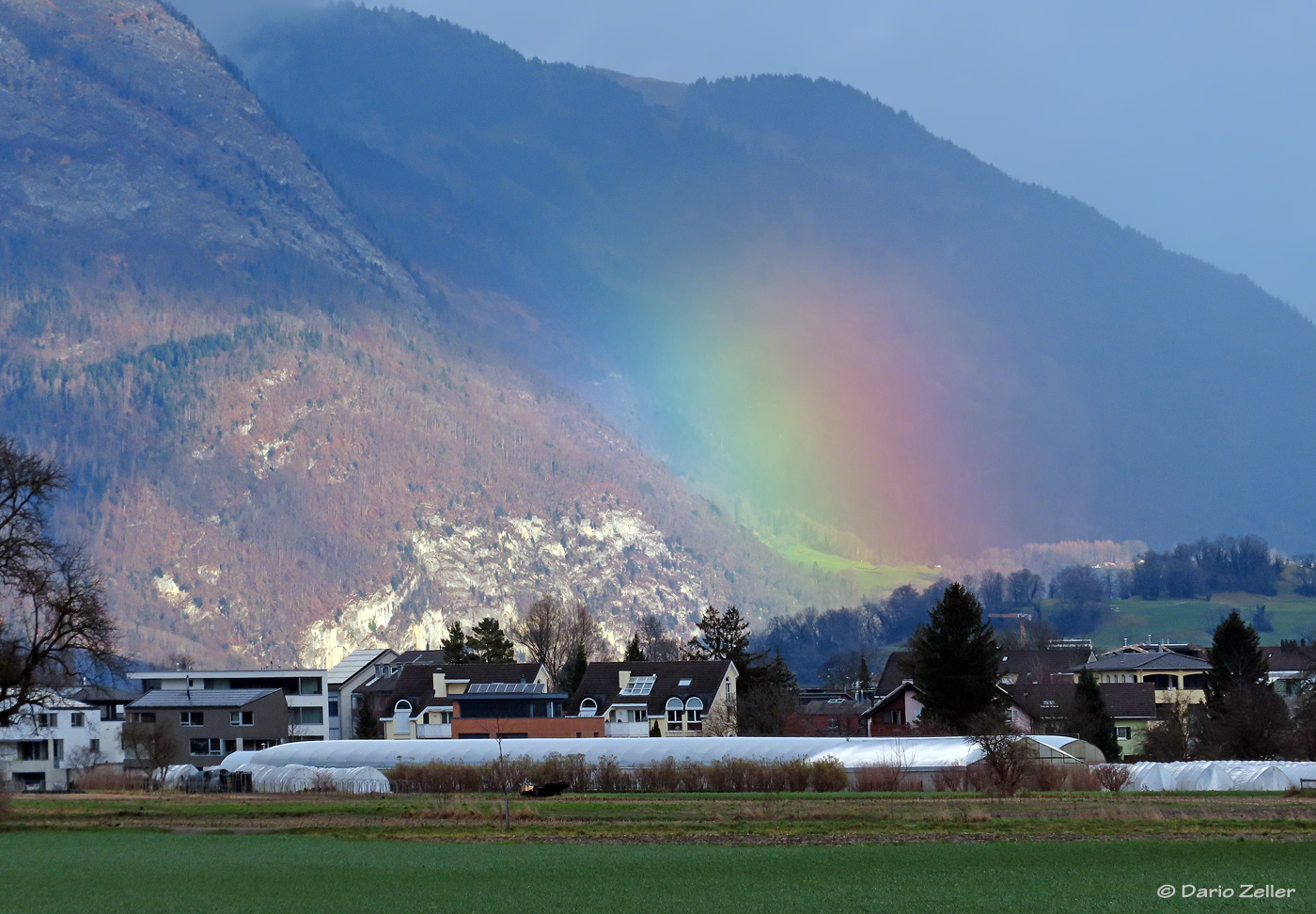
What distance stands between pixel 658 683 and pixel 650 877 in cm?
8000

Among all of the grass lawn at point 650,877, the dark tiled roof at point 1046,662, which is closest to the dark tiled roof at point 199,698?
the dark tiled roof at point 1046,662

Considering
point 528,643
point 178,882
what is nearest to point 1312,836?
point 178,882

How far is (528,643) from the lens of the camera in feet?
602

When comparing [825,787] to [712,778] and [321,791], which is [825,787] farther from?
[321,791]

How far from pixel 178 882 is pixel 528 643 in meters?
150

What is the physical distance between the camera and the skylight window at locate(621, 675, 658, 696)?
113 meters

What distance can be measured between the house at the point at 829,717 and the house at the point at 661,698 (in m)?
5.65

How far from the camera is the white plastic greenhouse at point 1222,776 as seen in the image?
198ft

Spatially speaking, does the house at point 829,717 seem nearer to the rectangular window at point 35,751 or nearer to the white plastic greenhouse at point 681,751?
the white plastic greenhouse at point 681,751

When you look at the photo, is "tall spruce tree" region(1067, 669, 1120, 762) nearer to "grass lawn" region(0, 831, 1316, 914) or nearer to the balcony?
the balcony

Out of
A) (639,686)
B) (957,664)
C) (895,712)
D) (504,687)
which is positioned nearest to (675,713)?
(639,686)

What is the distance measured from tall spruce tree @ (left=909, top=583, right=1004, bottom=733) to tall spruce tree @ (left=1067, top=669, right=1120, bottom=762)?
9211 millimetres

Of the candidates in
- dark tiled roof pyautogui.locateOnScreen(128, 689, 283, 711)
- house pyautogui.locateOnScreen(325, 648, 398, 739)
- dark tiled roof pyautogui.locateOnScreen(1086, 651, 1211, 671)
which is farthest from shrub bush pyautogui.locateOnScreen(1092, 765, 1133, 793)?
house pyautogui.locateOnScreen(325, 648, 398, 739)

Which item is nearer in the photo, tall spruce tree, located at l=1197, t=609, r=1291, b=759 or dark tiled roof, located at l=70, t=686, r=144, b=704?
tall spruce tree, located at l=1197, t=609, r=1291, b=759
